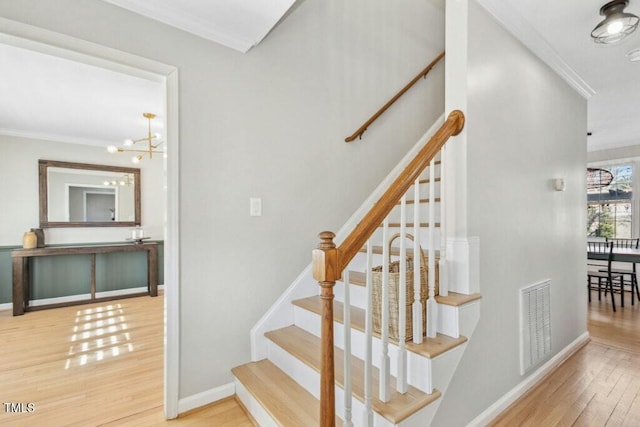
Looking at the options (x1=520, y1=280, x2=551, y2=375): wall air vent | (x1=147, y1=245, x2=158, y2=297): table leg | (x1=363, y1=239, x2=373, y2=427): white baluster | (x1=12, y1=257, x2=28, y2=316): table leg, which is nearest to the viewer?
(x1=363, y1=239, x2=373, y2=427): white baluster

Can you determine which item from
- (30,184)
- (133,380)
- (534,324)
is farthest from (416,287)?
(30,184)

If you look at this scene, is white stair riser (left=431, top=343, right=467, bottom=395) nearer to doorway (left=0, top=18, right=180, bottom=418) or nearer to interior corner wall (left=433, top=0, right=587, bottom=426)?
interior corner wall (left=433, top=0, right=587, bottom=426)

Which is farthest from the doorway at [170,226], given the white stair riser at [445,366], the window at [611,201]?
the window at [611,201]

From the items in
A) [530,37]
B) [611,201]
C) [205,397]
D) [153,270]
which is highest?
[530,37]

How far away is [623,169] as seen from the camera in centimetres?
518

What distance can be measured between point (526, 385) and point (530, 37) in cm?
240

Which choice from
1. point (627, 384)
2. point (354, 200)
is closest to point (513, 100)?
point (354, 200)

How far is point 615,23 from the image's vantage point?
178 centimetres

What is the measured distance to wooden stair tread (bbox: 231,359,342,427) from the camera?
1.47 m

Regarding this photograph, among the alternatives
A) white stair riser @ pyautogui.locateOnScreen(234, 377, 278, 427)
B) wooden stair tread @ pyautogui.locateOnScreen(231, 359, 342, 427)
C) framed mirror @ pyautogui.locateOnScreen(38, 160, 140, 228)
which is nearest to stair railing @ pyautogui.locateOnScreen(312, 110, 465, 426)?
wooden stair tread @ pyautogui.locateOnScreen(231, 359, 342, 427)

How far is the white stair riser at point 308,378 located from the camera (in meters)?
1.34

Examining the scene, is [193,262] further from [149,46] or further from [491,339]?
[491,339]

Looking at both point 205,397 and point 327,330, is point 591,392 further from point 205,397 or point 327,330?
point 205,397

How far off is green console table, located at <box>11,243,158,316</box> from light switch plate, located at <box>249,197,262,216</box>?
342 cm
